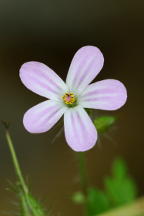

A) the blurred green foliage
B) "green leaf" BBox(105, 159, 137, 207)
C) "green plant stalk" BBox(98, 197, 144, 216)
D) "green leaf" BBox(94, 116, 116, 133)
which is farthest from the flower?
"green leaf" BBox(105, 159, 137, 207)

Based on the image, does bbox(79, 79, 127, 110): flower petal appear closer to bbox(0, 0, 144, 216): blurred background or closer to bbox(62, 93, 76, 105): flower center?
bbox(62, 93, 76, 105): flower center

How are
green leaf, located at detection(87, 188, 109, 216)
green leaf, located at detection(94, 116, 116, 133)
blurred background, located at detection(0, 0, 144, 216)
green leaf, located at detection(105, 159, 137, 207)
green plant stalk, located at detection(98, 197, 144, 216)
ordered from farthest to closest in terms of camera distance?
blurred background, located at detection(0, 0, 144, 216)
green leaf, located at detection(105, 159, 137, 207)
green leaf, located at detection(87, 188, 109, 216)
green plant stalk, located at detection(98, 197, 144, 216)
green leaf, located at detection(94, 116, 116, 133)

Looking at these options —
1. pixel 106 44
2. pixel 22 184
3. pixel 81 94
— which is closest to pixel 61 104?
pixel 81 94

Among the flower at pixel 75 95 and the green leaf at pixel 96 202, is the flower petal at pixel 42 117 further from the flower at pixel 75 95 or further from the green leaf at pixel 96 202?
the green leaf at pixel 96 202

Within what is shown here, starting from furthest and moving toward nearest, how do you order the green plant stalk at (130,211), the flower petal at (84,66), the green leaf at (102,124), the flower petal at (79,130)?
the green plant stalk at (130,211)
the green leaf at (102,124)
the flower petal at (84,66)
the flower petal at (79,130)

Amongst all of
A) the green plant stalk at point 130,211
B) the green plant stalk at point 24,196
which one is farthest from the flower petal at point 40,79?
the green plant stalk at point 130,211
